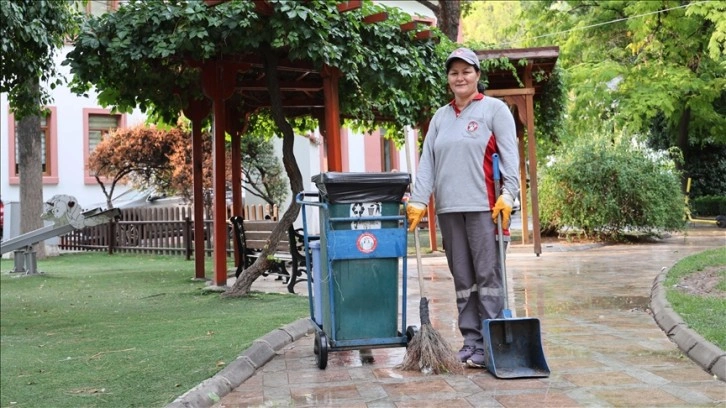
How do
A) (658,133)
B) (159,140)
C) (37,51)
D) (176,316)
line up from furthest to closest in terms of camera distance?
(658,133) → (159,140) → (37,51) → (176,316)

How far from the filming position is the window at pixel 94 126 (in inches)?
933

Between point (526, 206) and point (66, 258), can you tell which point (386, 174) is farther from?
point (66, 258)

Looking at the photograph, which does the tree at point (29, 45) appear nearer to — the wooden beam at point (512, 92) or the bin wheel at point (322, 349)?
the bin wheel at point (322, 349)

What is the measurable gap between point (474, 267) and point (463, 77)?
125 cm

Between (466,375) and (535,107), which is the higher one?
(535,107)

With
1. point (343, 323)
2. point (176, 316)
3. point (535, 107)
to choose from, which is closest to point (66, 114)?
point (535, 107)

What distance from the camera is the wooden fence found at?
1714 centimetres

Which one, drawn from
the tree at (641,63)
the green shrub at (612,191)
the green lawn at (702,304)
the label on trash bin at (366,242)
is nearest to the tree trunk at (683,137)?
the tree at (641,63)

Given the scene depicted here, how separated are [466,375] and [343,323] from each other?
0.88 m

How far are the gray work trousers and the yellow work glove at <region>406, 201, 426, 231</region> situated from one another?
199 mm

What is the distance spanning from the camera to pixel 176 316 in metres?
8.02

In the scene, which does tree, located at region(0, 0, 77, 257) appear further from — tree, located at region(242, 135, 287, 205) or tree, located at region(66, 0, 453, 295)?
tree, located at region(242, 135, 287, 205)

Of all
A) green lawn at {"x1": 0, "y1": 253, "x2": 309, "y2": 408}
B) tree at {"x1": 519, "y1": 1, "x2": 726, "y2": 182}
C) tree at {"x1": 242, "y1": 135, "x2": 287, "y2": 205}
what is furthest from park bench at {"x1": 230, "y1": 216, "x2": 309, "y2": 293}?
tree at {"x1": 242, "y1": 135, "x2": 287, "y2": 205}

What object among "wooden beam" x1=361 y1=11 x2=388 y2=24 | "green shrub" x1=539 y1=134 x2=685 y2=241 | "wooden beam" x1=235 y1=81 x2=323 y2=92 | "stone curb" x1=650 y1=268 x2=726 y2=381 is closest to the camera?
"stone curb" x1=650 y1=268 x2=726 y2=381
